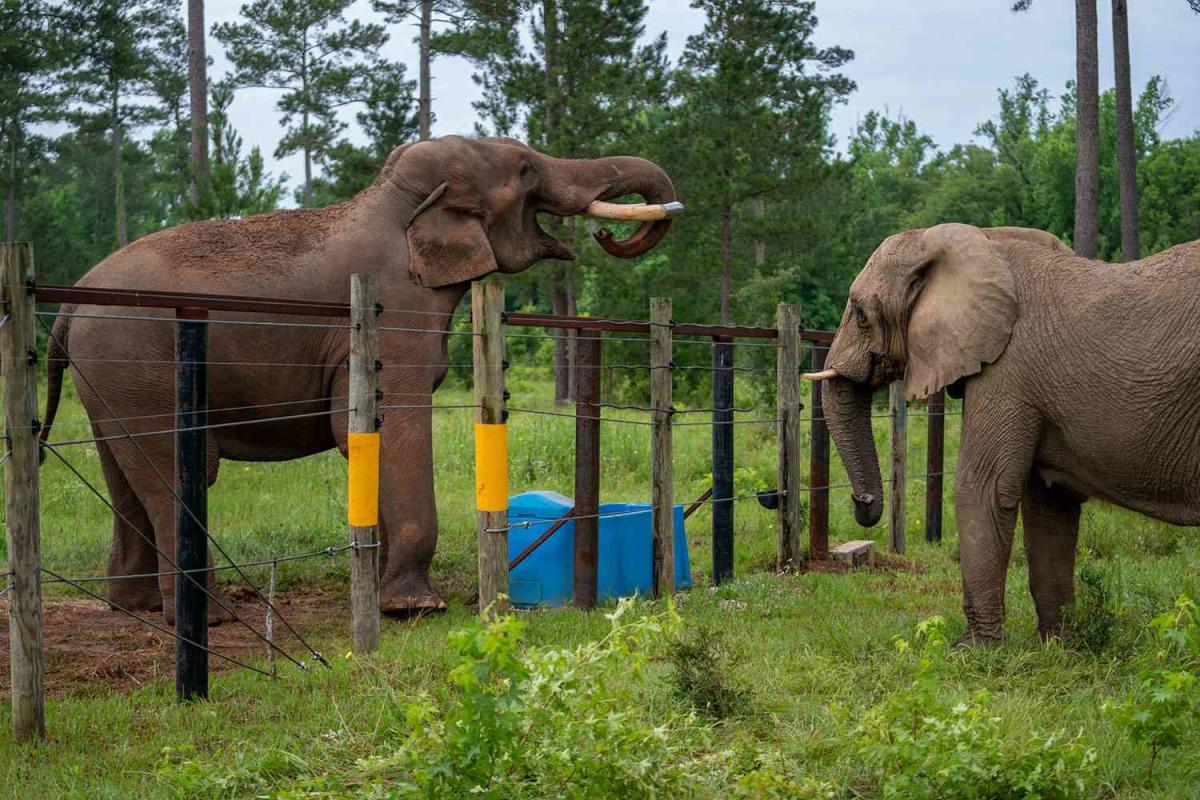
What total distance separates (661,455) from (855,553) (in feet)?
9.08

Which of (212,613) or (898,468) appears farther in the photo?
(898,468)

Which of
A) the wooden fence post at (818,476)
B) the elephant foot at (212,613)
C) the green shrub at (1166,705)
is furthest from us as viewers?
the wooden fence post at (818,476)

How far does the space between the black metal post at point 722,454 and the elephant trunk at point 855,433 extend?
1.93 meters

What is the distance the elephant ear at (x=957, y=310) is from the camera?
7395mm

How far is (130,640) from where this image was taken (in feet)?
27.0

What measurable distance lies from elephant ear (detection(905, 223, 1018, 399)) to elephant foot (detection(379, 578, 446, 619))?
3.40m

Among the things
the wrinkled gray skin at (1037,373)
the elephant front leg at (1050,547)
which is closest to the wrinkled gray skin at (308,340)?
the wrinkled gray skin at (1037,373)

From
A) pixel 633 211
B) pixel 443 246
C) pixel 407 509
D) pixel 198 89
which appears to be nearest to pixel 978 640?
pixel 407 509

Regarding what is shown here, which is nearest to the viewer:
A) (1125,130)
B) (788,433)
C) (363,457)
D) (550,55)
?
(363,457)

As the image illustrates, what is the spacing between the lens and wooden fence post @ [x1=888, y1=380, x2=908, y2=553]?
41.1 feet

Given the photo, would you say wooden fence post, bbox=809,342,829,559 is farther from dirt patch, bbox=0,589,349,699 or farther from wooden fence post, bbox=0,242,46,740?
wooden fence post, bbox=0,242,46,740

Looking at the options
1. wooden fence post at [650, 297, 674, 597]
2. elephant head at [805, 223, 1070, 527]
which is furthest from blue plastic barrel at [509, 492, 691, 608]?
elephant head at [805, 223, 1070, 527]

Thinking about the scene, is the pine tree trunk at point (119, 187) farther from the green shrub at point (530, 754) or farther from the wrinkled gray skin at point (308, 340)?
the green shrub at point (530, 754)

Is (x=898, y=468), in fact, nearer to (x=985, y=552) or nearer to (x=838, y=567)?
(x=838, y=567)
